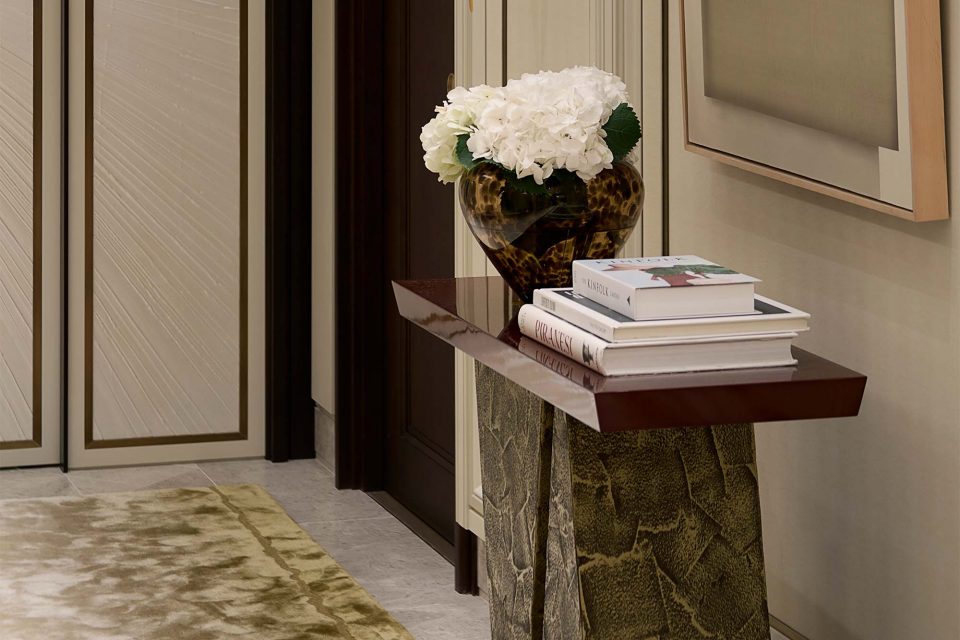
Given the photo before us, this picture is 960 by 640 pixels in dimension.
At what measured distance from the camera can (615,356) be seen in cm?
136

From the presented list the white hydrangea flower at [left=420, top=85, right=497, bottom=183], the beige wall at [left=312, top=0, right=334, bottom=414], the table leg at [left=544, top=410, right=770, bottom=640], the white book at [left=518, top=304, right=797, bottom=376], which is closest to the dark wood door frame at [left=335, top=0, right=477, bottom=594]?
the beige wall at [left=312, top=0, right=334, bottom=414]

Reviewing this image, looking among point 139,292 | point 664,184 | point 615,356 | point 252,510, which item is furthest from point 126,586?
point 615,356

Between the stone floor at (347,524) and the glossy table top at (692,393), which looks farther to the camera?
the stone floor at (347,524)

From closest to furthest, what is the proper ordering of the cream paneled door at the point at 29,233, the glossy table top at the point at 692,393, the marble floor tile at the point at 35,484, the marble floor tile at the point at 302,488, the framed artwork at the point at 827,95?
the glossy table top at the point at 692,393, the framed artwork at the point at 827,95, the marble floor tile at the point at 302,488, the marble floor tile at the point at 35,484, the cream paneled door at the point at 29,233

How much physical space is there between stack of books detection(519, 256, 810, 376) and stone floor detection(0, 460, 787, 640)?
1.61 metres

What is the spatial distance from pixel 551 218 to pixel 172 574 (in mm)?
1976

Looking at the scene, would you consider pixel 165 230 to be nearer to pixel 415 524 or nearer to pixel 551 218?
pixel 415 524

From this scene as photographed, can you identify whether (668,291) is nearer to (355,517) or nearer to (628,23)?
(628,23)

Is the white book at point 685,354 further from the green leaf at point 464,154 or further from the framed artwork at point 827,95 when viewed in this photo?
the green leaf at point 464,154

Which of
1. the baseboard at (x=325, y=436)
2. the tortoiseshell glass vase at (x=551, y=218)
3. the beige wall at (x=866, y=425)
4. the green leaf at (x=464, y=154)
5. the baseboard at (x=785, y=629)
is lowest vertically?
the baseboard at (x=785, y=629)

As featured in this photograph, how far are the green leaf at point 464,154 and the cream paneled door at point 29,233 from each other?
2.90m

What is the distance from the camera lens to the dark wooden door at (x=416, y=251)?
3.52 meters

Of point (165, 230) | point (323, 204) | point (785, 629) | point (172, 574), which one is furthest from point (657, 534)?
point (165, 230)

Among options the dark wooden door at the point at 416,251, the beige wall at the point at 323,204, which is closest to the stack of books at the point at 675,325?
the dark wooden door at the point at 416,251
